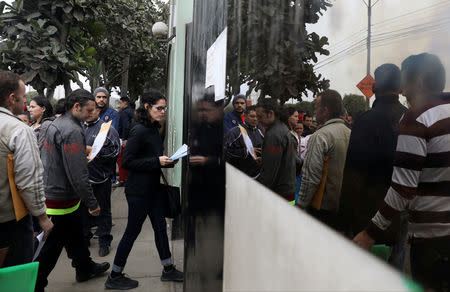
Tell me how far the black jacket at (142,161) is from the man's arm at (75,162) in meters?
0.41

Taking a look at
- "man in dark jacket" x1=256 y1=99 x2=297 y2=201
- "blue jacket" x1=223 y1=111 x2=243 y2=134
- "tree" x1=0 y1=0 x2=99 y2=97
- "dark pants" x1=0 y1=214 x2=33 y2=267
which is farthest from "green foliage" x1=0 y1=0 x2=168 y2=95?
"man in dark jacket" x1=256 y1=99 x2=297 y2=201

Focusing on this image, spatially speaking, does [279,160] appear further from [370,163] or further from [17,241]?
[17,241]

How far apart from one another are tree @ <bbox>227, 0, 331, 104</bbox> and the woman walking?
272cm

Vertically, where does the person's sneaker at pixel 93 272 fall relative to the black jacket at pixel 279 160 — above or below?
below

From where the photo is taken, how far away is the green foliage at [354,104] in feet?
1.84

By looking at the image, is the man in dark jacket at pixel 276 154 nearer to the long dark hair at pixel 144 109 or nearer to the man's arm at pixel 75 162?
the long dark hair at pixel 144 109

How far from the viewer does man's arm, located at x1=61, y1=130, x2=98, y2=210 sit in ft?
12.6

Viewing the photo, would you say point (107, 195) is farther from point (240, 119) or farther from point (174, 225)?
point (240, 119)

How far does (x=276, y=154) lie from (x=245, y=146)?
1.01 ft

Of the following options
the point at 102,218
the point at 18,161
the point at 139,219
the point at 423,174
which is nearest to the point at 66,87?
the point at 102,218

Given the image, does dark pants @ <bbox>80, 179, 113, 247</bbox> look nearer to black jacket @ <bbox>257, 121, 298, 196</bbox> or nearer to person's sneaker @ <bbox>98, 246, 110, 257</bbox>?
person's sneaker @ <bbox>98, 246, 110, 257</bbox>

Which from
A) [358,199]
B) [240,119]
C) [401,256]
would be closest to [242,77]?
[240,119]

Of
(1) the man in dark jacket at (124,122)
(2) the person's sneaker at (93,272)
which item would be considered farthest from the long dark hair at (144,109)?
(1) the man in dark jacket at (124,122)

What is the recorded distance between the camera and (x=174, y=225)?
5.97 meters
